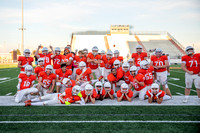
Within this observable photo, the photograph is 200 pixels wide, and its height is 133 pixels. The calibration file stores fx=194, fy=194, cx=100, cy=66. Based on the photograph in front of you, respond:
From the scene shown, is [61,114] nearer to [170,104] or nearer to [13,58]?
[170,104]

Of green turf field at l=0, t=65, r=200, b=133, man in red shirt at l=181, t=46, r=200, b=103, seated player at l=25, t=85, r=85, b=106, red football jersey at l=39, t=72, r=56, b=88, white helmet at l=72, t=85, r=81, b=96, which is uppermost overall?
man in red shirt at l=181, t=46, r=200, b=103

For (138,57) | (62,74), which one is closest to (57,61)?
(62,74)

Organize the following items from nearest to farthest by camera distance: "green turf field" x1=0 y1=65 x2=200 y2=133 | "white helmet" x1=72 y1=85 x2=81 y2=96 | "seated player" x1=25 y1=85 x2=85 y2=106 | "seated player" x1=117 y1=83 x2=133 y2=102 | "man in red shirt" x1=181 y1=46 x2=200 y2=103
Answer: "green turf field" x1=0 y1=65 x2=200 y2=133 → "white helmet" x1=72 y1=85 x2=81 y2=96 → "seated player" x1=25 y1=85 x2=85 y2=106 → "man in red shirt" x1=181 y1=46 x2=200 y2=103 → "seated player" x1=117 y1=83 x2=133 y2=102

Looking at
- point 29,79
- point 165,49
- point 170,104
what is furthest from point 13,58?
point 170,104

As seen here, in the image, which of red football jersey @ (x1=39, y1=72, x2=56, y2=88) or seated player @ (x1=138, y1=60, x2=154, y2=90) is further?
red football jersey @ (x1=39, y1=72, x2=56, y2=88)

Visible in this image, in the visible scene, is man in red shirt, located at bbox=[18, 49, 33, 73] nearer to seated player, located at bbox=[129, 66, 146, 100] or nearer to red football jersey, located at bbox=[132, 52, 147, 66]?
seated player, located at bbox=[129, 66, 146, 100]

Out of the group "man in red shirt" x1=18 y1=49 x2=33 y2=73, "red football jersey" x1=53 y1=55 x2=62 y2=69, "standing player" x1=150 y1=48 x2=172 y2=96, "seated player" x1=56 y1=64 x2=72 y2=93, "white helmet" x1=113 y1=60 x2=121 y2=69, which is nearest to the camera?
"standing player" x1=150 y1=48 x2=172 y2=96

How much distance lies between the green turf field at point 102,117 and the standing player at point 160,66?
47.0 inches

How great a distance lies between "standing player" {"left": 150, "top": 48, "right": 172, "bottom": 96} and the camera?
18.9 feet

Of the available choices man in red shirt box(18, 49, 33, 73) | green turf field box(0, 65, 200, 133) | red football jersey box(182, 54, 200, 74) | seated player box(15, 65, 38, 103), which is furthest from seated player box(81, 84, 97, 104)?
red football jersey box(182, 54, 200, 74)

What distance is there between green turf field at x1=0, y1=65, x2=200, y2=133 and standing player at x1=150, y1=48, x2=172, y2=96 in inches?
47.0

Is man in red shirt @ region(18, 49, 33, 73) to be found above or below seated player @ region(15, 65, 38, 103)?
above

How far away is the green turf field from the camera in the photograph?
11.0 ft

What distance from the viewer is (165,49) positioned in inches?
1334
